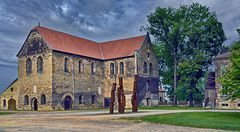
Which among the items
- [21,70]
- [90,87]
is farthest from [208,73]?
[21,70]

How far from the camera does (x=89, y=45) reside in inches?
2194

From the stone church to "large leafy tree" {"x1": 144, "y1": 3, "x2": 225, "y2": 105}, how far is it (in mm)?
3450

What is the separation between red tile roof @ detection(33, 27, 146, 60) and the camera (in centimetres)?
4719

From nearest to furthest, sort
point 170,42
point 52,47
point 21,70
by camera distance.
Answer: point 52,47, point 21,70, point 170,42

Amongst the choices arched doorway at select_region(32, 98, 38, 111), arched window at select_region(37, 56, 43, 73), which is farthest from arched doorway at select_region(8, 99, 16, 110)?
arched window at select_region(37, 56, 43, 73)

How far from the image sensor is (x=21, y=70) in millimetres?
48906

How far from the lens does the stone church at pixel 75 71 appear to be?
45.5m

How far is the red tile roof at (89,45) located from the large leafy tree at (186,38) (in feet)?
16.2

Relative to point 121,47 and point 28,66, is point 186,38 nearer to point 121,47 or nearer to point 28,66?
point 121,47

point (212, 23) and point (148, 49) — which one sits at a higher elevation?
point (212, 23)

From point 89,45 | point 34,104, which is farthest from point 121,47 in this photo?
point 34,104

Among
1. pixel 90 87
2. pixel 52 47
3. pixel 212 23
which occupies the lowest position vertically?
pixel 90 87

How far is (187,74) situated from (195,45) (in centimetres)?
541

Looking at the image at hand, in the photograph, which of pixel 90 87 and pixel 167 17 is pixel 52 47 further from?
pixel 167 17
